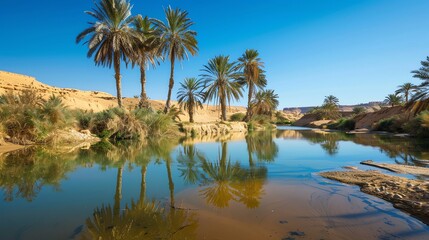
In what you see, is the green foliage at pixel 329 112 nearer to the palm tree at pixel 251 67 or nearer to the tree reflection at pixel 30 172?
the palm tree at pixel 251 67

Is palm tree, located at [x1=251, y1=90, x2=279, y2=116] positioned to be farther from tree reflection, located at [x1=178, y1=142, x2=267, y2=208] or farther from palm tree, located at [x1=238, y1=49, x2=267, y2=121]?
tree reflection, located at [x1=178, y1=142, x2=267, y2=208]

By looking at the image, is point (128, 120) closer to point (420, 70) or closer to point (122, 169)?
point (122, 169)

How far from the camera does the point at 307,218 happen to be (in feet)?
12.0

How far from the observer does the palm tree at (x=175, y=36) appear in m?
22.9

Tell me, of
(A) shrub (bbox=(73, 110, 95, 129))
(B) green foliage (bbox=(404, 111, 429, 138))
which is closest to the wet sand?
(A) shrub (bbox=(73, 110, 95, 129))

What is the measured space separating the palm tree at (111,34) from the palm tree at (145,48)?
1777 mm

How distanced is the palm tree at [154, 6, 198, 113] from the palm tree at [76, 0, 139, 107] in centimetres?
288

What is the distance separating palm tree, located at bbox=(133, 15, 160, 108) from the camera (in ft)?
74.0

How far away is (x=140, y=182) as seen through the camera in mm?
5727

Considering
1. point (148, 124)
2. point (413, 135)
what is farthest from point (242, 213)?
point (413, 135)

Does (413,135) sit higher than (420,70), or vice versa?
(420,70)

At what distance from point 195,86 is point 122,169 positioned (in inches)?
950

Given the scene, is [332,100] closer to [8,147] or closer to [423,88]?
[423,88]

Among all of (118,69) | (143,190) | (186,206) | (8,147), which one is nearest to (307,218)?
(186,206)
